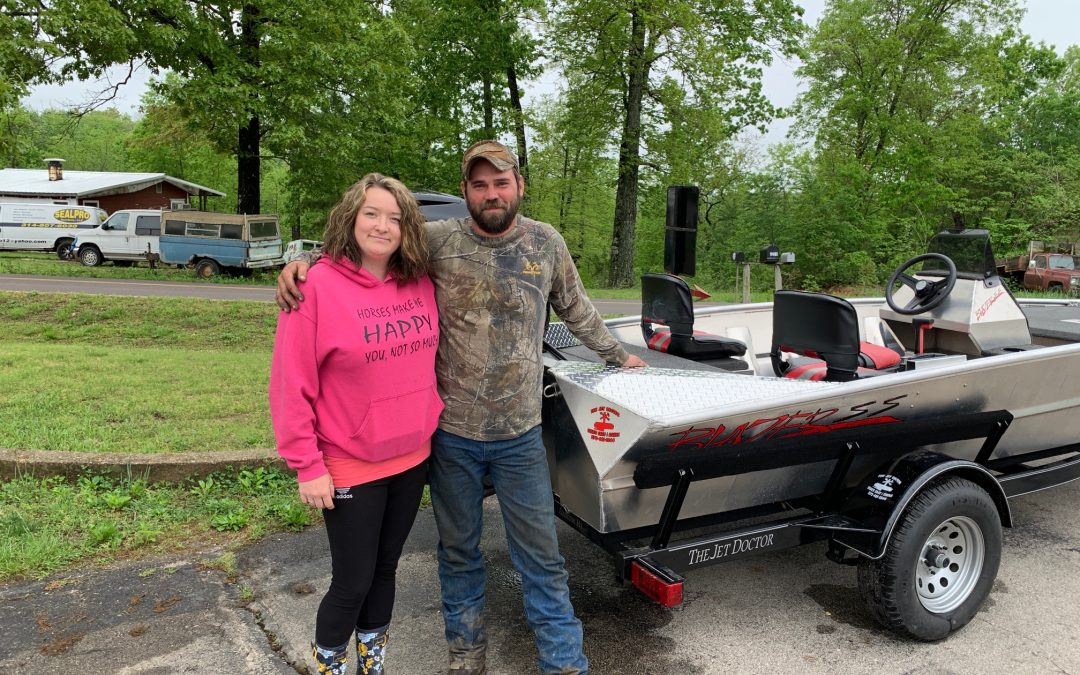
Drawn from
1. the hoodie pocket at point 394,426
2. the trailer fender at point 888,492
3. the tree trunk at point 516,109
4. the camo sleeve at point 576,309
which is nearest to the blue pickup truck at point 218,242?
the tree trunk at point 516,109

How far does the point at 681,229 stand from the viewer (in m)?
3.71

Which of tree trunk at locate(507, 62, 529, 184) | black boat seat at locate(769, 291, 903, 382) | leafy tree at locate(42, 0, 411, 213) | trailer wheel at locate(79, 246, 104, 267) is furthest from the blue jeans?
trailer wheel at locate(79, 246, 104, 267)

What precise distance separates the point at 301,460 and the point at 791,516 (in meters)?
1.94

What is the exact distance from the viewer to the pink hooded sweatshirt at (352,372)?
6.80 feet

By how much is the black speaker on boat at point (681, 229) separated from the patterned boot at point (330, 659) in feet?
7.62

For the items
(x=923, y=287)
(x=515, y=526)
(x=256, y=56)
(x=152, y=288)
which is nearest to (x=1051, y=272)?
(x=923, y=287)

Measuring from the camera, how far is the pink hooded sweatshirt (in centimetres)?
207

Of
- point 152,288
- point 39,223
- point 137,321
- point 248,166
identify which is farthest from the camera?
point 39,223

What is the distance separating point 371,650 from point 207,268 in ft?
64.8

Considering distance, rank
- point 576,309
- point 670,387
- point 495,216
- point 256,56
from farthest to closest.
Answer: point 256,56 < point 576,309 < point 670,387 < point 495,216

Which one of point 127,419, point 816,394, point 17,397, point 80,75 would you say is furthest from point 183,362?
point 80,75

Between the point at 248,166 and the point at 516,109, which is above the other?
the point at 516,109

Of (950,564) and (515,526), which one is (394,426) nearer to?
(515,526)

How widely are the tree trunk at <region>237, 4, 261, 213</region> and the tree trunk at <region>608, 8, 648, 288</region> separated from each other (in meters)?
10.2
